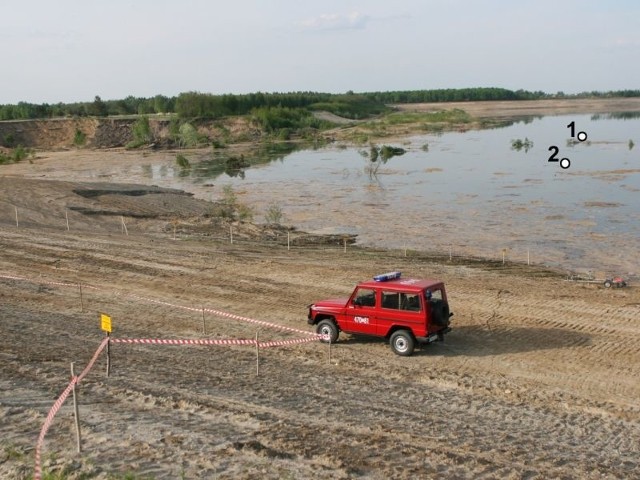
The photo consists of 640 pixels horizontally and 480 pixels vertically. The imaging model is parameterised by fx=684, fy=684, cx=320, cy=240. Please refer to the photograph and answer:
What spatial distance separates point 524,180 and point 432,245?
83.6ft

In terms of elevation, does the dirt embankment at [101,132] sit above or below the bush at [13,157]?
above

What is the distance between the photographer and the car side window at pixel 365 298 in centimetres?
1524

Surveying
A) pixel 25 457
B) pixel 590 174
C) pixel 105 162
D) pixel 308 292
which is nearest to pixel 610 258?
pixel 308 292

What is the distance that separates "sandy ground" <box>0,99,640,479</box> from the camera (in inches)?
359

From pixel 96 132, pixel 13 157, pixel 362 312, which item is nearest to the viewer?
pixel 362 312

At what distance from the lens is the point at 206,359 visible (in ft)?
46.8

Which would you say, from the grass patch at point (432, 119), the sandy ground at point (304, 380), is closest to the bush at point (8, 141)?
the grass patch at point (432, 119)

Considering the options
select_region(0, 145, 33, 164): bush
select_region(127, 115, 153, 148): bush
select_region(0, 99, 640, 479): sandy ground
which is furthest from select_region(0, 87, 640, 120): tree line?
select_region(0, 99, 640, 479): sandy ground

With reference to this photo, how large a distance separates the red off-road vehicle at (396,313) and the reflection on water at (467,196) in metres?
13.7

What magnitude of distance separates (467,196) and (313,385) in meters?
35.3

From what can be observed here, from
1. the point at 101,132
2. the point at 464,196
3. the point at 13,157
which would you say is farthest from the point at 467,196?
the point at 101,132

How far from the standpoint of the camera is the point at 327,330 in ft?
52.1

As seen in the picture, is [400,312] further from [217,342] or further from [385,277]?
[217,342]

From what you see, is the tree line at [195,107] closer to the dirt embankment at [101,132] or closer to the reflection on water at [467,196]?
the dirt embankment at [101,132]
